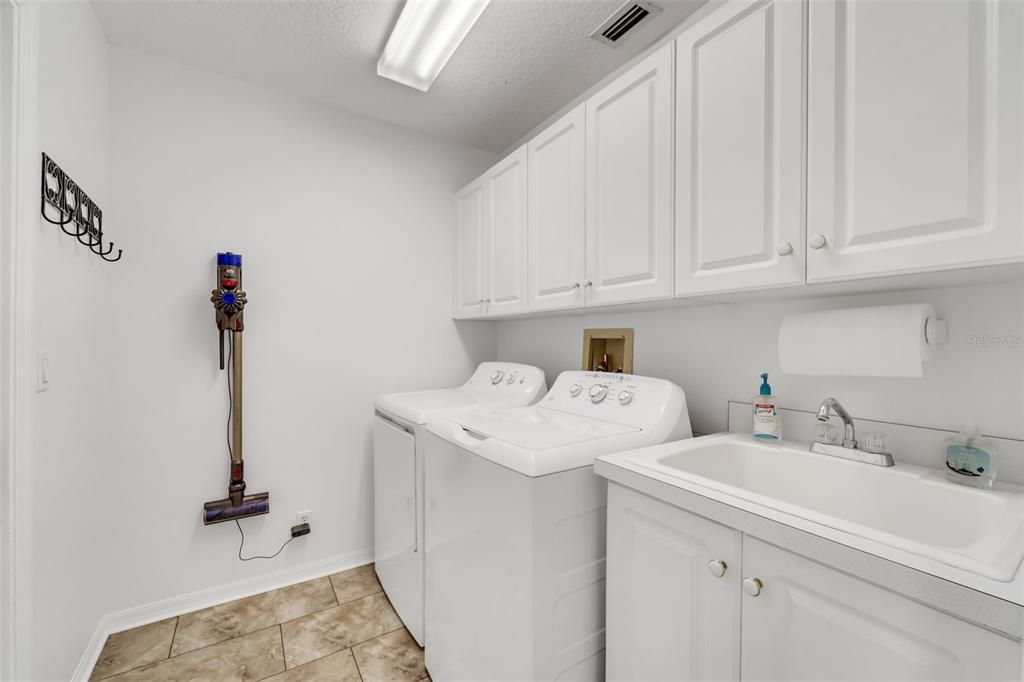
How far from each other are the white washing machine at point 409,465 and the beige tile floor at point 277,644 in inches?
4.4

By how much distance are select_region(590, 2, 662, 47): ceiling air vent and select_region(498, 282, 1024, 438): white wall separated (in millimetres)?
1165

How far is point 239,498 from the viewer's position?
202cm

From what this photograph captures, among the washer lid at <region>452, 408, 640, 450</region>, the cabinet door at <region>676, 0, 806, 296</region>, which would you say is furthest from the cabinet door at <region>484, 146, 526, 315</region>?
the cabinet door at <region>676, 0, 806, 296</region>

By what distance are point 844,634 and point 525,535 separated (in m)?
0.64

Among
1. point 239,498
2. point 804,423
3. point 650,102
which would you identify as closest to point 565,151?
point 650,102

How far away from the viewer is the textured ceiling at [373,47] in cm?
162

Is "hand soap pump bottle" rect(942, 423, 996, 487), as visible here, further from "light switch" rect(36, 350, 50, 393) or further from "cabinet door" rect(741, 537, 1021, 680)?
"light switch" rect(36, 350, 50, 393)

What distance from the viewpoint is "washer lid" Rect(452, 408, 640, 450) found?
1229 millimetres

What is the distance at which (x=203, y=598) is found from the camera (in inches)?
78.2

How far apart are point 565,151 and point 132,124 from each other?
1.94 meters

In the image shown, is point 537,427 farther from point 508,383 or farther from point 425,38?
point 425,38

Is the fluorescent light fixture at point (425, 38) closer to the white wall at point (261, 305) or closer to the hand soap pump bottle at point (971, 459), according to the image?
the white wall at point (261, 305)

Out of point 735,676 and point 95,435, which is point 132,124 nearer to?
point 95,435

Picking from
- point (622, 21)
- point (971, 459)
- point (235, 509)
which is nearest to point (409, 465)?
point (235, 509)
